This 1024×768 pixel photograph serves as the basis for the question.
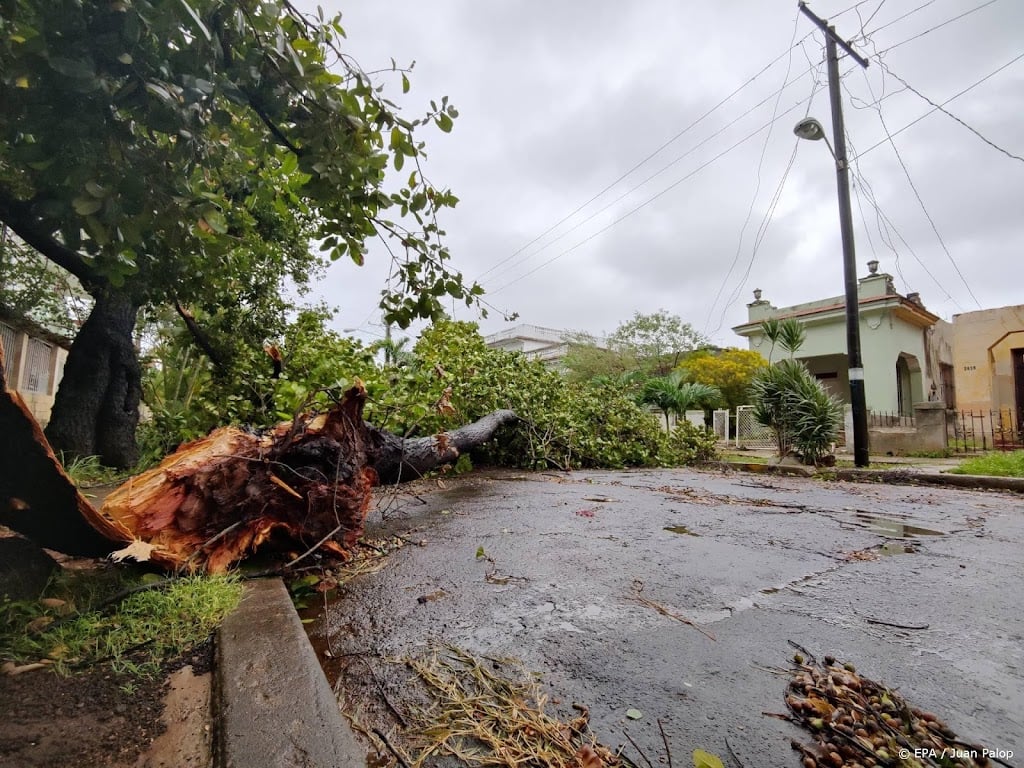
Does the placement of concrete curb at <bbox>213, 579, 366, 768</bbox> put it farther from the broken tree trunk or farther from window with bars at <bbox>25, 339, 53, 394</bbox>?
window with bars at <bbox>25, 339, 53, 394</bbox>

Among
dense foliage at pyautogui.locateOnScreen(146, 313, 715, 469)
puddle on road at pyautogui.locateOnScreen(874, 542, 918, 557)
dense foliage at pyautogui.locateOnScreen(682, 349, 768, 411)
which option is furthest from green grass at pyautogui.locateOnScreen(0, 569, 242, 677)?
dense foliage at pyautogui.locateOnScreen(682, 349, 768, 411)

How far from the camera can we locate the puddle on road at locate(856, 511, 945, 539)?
3311 mm

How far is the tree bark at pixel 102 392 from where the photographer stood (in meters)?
5.57

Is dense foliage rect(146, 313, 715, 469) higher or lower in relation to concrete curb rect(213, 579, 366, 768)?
higher

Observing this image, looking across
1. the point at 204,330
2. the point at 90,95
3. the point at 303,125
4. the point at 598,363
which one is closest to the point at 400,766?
the point at 90,95

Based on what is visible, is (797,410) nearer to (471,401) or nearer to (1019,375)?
(471,401)

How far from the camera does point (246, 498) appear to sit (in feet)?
7.39

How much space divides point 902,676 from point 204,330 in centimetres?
799

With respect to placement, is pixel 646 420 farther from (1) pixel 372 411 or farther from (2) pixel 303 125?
(2) pixel 303 125

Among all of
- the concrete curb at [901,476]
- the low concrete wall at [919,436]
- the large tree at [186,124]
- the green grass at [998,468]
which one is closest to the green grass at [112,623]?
the large tree at [186,124]

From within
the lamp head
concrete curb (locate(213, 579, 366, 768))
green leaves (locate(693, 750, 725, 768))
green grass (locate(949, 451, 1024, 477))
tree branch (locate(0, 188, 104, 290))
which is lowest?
green leaves (locate(693, 750, 725, 768))

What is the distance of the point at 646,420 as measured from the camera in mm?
9352

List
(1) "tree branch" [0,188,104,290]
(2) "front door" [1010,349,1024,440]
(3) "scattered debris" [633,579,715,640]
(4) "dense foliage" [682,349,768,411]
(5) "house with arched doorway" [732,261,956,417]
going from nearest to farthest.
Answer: (3) "scattered debris" [633,579,715,640], (1) "tree branch" [0,188,104,290], (2) "front door" [1010,349,1024,440], (5) "house with arched doorway" [732,261,956,417], (4) "dense foliage" [682,349,768,411]

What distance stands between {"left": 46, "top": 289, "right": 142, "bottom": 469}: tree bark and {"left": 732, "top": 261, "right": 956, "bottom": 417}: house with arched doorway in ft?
46.1
